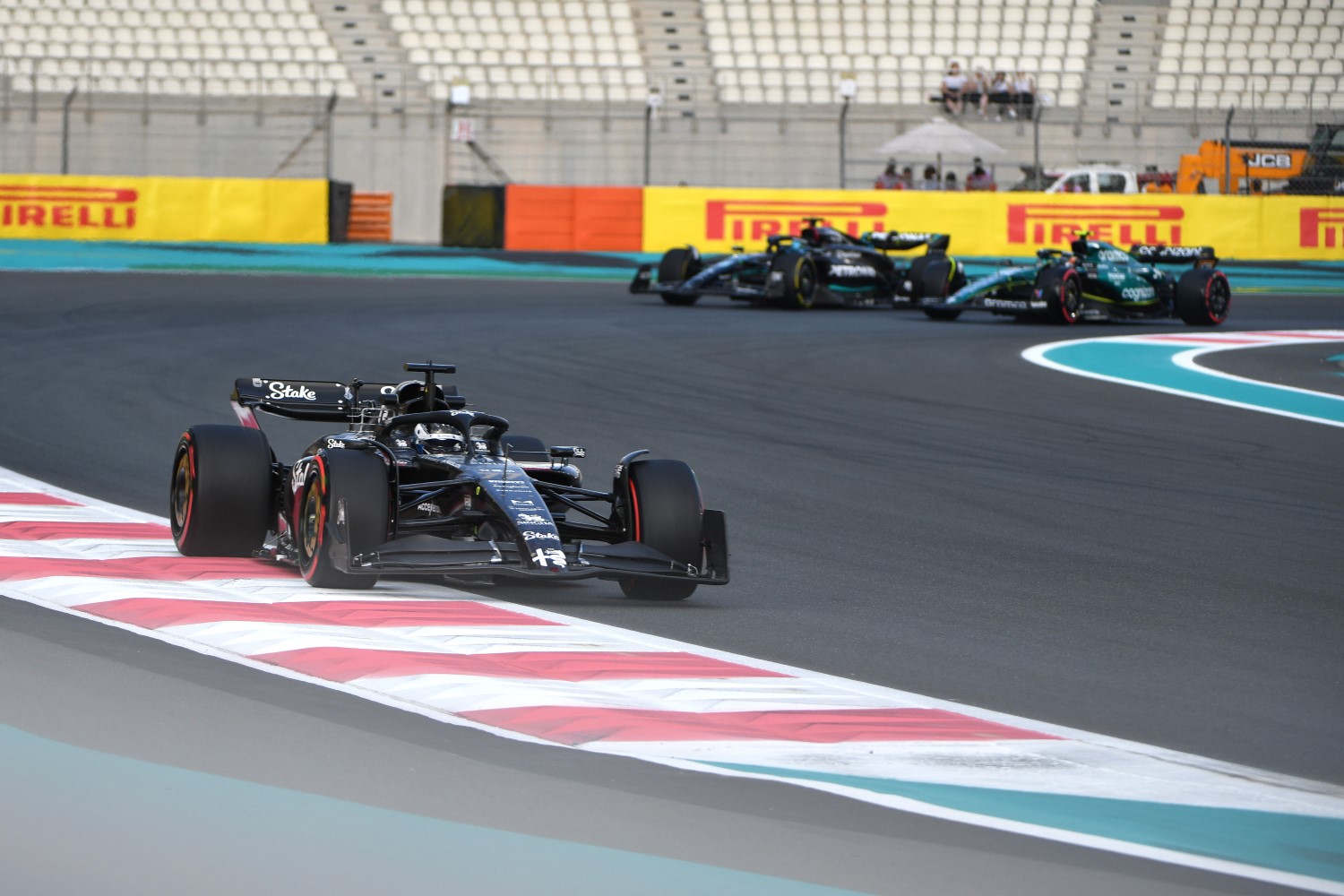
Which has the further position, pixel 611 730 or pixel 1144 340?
pixel 1144 340

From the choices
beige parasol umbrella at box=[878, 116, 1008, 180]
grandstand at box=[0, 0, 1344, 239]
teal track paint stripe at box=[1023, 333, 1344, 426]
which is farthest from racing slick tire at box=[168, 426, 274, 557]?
beige parasol umbrella at box=[878, 116, 1008, 180]

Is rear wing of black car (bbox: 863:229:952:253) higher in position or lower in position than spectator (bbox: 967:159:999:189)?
lower

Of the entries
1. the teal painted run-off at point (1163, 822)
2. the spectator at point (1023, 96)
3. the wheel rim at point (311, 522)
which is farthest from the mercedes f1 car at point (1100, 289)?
the teal painted run-off at point (1163, 822)

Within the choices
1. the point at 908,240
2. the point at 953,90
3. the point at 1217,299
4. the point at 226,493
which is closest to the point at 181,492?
the point at 226,493

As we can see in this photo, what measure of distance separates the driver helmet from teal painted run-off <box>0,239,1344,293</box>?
64.2 ft

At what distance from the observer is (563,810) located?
382 centimetres

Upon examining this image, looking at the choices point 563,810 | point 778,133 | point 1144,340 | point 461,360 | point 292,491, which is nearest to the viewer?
point 563,810

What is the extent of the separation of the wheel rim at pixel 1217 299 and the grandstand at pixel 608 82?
10456 mm

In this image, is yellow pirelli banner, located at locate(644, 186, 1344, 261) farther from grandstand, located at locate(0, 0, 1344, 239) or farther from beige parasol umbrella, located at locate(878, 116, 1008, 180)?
grandstand, located at locate(0, 0, 1344, 239)

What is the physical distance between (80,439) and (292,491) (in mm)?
4014

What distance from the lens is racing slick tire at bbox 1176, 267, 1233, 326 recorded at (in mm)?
20344

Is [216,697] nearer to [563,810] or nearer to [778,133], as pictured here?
[563,810]

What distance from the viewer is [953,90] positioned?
32.3 metres

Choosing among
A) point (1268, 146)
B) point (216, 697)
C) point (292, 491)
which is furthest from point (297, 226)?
point (216, 697)
